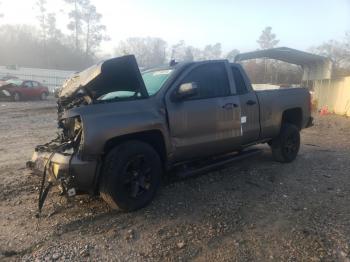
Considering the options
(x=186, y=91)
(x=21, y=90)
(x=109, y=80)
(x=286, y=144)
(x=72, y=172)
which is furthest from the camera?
(x=21, y=90)

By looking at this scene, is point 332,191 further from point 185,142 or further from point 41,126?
point 41,126

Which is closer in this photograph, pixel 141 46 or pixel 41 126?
pixel 41 126

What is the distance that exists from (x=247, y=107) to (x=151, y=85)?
1.70m

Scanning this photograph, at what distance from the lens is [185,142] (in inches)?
200

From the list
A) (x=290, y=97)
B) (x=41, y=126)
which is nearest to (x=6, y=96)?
(x=41, y=126)

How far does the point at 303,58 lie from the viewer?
22.2 m

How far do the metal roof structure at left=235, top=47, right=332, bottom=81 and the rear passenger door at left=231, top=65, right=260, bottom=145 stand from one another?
50.8ft

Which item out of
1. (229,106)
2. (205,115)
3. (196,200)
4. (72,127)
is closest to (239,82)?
(229,106)

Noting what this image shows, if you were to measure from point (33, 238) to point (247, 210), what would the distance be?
8.44 feet

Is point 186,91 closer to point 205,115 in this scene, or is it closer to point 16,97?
point 205,115

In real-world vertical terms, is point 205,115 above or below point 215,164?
above

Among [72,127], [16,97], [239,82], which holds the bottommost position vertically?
[16,97]

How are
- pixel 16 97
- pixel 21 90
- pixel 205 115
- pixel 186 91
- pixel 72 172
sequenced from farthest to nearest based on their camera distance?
1. pixel 21 90
2. pixel 16 97
3. pixel 205 115
4. pixel 186 91
5. pixel 72 172

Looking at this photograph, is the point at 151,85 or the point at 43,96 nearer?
the point at 151,85
